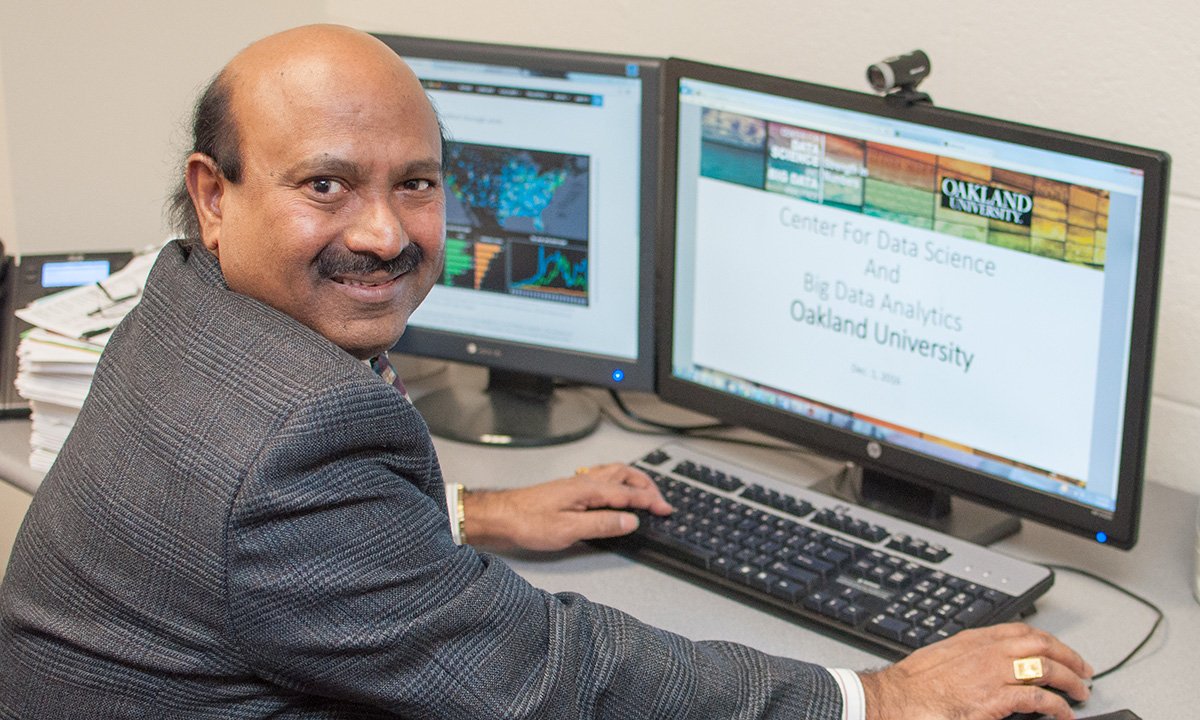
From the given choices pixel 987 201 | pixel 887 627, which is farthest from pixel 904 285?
pixel 887 627

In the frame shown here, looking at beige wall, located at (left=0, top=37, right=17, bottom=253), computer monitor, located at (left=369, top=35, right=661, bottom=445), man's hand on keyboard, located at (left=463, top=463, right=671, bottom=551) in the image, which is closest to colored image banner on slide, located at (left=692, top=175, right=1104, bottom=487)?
computer monitor, located at (left=369, top=35, right=661, bottom=445)

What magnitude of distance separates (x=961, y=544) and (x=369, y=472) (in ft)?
2.30

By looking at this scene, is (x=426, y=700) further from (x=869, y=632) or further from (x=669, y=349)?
(x=669, y=349)

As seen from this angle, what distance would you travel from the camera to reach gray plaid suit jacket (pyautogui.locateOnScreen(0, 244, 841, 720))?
965 millimetres

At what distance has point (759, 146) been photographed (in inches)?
60.6

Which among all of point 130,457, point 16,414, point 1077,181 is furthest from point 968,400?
point 16,414

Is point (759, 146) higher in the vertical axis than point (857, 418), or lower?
higher

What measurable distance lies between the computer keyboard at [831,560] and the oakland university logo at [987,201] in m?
0.34

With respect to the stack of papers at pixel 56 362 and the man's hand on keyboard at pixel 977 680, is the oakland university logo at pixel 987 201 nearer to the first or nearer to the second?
the man's hand on keyboard at pixel 977 680

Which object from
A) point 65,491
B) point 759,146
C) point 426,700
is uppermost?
point 759,146

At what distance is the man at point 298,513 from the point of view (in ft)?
3.18

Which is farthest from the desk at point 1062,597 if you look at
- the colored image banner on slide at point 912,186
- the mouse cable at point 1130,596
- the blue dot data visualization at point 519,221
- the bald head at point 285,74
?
the bald head at point 285,74

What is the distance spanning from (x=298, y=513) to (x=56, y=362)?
780mm

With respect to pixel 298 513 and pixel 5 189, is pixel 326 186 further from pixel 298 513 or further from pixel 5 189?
pixel 5 189
